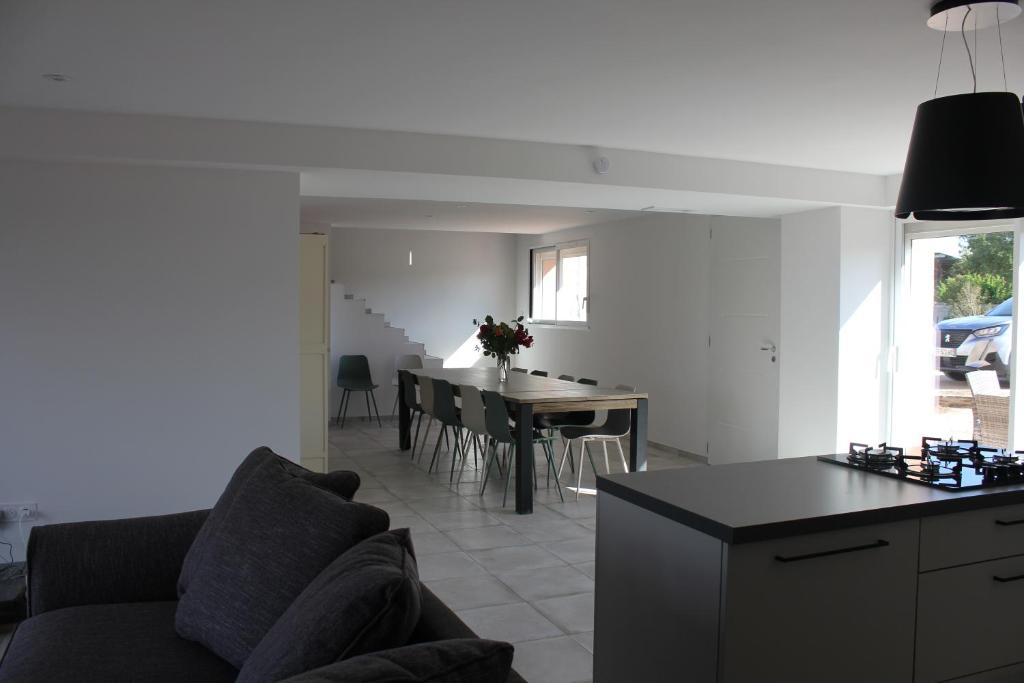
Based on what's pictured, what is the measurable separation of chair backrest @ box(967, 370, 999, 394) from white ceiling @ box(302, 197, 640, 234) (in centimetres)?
390

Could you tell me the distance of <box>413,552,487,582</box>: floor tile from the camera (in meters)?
4.31

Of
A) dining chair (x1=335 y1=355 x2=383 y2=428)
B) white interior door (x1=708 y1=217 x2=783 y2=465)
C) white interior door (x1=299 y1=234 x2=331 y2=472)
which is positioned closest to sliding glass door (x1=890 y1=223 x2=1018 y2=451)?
white interior door (x1=708 y1=217 x2=783 y2=465)

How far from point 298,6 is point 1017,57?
279 centimetres

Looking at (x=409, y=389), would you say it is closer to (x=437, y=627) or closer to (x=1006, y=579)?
(x=1006, y=579)

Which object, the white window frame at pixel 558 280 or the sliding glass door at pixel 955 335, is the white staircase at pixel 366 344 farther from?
the sliding glass door at pixel 955 335

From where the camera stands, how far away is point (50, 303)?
174 inches

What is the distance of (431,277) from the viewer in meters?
11.3

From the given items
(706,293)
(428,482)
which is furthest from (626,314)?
(428,482)

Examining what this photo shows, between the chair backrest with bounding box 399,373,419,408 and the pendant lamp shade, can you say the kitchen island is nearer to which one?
the pendant lamp shade

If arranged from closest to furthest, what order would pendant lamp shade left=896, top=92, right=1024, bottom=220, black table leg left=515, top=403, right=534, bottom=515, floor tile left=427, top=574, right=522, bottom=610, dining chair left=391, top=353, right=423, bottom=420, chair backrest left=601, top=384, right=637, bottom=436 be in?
pendant lamp shade left=896, top=92, right=1024, bottom=220
floor tile left=427, top=574, right=522, bottom=610
black table leg left=515, top=403, right=534, bottom=515
chair backrest left=601, top=384, right=637, bottom=436
dining chair left=391, top=353, right=423, bottom=420

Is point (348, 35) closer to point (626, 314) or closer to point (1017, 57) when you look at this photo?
point (1017, 57)

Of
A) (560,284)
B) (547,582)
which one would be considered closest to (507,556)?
(547,582)

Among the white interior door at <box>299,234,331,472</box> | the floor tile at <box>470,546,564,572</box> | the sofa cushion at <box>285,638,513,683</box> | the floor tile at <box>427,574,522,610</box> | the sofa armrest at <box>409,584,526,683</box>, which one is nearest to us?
the sofa cushion at <box>285,638,513,683</box>

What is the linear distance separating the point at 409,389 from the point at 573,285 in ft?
10.7
